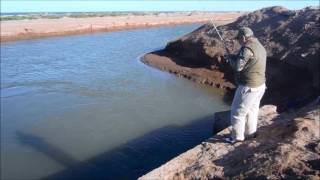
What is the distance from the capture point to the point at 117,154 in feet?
34.1

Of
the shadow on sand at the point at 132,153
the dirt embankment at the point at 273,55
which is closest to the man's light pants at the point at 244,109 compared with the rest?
the shadow on sand at the point at 132,153

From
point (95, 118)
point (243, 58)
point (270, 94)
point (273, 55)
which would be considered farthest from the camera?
point (273, 55)

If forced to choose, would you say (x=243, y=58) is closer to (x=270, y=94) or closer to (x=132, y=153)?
(x=132, y=153)

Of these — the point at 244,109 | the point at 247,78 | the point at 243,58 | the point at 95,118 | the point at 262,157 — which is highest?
the point at 243,58

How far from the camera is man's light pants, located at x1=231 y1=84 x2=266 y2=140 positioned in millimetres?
6574

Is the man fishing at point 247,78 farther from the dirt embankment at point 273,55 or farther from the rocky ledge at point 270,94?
the dirt embankment at point 273,55

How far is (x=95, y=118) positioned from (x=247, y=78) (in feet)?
25.1

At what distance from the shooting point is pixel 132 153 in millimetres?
10430

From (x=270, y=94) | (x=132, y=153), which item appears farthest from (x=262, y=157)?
(x=270, y=94)

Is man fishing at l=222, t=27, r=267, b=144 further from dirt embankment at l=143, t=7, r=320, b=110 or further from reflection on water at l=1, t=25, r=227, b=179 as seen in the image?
dirt embankment at l=143, t=7, r=320, b=110

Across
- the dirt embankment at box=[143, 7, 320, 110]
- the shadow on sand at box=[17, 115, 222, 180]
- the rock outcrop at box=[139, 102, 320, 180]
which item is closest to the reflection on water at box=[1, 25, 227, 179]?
the shadow on sand at box=[17, 115, 222, 180]

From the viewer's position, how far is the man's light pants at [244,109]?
6574 mm

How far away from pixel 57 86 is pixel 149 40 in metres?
19.4

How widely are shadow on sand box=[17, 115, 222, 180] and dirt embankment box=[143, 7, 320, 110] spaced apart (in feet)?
9.65
